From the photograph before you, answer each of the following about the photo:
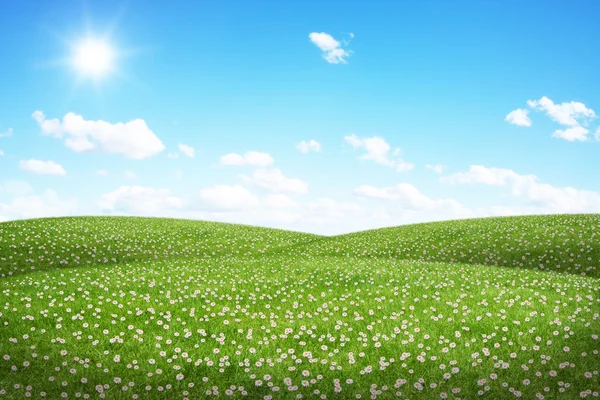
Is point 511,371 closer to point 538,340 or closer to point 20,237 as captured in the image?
point 538,340

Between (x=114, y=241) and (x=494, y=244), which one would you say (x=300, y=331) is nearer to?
(x=494, y=244)

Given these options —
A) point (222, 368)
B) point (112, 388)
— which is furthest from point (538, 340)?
point (112, 388)

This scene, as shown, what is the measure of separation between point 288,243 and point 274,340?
2410 cm

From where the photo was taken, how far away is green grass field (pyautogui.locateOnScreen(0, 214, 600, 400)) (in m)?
9.49

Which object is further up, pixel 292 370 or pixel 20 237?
pixel 20 237

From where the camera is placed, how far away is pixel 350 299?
51.4ft

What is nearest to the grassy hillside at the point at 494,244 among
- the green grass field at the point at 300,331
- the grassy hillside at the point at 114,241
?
the green grass field at the point at 300,331

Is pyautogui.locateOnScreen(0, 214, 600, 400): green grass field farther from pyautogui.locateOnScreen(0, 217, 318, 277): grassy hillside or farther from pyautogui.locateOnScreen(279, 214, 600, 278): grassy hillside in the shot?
pyautogui.locateOnScreen(0, 217, 318, 277): grassy hillside

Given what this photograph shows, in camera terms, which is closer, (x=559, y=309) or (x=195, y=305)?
(x=559, y=309)

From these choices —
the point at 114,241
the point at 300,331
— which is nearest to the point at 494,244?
the point at 300,331

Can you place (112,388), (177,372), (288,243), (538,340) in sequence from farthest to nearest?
(288,243), (538,340), (177,372), (112,388)

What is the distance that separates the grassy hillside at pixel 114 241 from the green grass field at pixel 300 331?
11.1ft

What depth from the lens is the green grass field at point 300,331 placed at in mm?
9492

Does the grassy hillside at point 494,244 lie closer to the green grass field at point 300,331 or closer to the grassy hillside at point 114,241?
the green grass field at point 300,331
